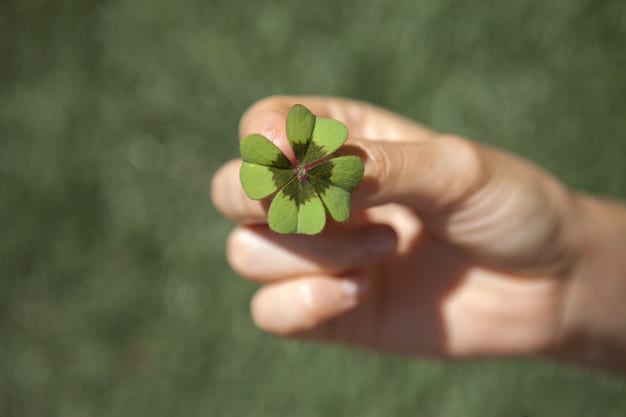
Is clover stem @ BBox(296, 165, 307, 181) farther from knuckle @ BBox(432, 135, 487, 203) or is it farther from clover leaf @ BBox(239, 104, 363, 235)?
knuckle @ BBox(432, 135, 487, 203)

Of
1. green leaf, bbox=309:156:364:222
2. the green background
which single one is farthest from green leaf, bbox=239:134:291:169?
the green background

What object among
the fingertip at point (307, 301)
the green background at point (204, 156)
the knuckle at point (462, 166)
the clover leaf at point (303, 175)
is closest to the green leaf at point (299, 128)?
the clover leaf at point (303, 175)

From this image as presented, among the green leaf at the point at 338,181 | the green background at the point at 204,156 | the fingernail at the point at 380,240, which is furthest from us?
the green background at the point at 204,156

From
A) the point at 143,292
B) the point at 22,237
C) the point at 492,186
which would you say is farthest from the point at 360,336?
the point at 22,237

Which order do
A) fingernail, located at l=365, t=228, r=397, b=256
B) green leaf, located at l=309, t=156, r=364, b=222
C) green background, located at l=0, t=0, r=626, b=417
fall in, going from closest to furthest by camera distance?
green leaf, located at l=309, t=156, r=364, b=222, fingernail, located at l=365, t=228, r=397, b=256, green background, located at l=0, t=0, r=626, b=417

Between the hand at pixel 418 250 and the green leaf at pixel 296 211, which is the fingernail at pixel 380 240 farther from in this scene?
the green leaf at pixel 296 211

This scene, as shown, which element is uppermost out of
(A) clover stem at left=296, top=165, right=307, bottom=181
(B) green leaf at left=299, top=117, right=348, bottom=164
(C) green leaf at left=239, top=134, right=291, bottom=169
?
(B) green leaf at left=299, top=117, right=348, bottom=164

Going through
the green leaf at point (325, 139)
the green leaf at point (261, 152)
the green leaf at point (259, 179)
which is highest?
the green leaf at point (325, 139)

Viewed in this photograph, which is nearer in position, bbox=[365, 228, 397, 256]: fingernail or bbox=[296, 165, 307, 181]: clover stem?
bbox=[296, 165, 307, 181]: clover stem
